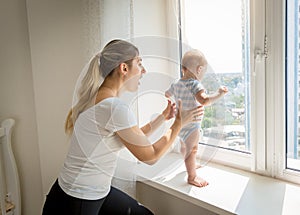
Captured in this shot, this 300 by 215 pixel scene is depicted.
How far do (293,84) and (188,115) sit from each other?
1.42ft

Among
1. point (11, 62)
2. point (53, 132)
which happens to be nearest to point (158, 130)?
point (53, 132)

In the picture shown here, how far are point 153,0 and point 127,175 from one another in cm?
90

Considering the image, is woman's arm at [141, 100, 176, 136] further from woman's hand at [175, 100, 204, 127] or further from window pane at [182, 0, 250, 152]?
window pane at [182, 0, 250, 152]

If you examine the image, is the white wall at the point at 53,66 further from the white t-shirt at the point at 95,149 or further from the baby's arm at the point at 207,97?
the baby's arm at the point at 207,97

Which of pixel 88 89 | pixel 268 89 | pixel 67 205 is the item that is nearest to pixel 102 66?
pixel 88 89

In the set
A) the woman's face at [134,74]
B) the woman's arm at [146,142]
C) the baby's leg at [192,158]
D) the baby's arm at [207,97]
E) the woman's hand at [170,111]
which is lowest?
the baby's leg at [192,158]

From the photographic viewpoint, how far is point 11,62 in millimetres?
1856

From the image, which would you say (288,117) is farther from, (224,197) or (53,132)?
(53,132)

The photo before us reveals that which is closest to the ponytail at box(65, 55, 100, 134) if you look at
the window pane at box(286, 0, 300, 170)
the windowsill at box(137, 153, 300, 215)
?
the windowsill at box(137, 153, 300, 215)

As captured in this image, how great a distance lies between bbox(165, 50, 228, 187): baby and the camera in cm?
123

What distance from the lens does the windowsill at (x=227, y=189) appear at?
1120 millimetres

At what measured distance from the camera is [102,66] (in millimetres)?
1198

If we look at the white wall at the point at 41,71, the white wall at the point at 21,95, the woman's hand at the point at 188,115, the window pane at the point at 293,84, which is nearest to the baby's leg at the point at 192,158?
the woman's hand at the point at 188,115

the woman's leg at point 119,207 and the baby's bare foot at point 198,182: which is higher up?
the baby's bare foot at point 198,182
